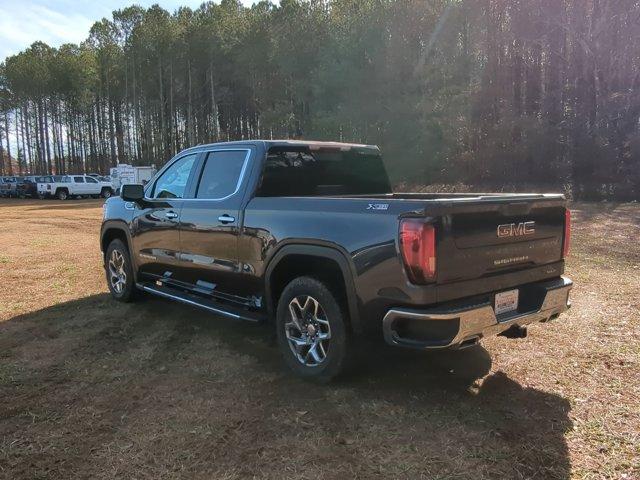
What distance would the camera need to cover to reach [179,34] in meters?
46.0

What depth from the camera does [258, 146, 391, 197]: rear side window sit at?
15.0ft

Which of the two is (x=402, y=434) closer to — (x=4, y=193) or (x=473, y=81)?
(x=473, y=81)

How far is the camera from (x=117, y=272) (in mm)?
6566

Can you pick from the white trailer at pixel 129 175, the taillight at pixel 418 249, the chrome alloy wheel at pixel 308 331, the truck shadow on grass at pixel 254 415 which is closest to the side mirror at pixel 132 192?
the truck shadow on grass at pixel 254 415

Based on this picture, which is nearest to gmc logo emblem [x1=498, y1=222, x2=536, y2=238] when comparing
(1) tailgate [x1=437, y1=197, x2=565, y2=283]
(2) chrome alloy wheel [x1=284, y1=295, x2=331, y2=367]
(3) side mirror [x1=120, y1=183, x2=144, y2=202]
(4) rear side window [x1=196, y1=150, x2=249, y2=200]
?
(1) tailgate [x1=437, y1=197, x2=565, y2=283]

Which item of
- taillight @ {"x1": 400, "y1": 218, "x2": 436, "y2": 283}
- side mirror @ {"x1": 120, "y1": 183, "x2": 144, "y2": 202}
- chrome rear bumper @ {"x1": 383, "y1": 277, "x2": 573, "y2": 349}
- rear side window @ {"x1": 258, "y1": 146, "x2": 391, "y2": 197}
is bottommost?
chrome rear bumper @ {"x1": 383, "y1": 277, "x2": 573, "y2": 349}

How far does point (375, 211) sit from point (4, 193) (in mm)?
44464

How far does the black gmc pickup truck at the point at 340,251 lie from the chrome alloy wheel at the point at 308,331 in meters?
0.01

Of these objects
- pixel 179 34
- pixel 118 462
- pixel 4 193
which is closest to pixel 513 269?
pixel 118 462

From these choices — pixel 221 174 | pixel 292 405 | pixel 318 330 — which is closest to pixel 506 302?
pixel 318 330

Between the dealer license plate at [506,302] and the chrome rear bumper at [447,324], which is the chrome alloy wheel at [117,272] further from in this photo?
the dealer license plate at [506,302]

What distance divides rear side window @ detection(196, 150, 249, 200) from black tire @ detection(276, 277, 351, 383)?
119 centimetres

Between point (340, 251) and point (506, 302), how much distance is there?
118 cm

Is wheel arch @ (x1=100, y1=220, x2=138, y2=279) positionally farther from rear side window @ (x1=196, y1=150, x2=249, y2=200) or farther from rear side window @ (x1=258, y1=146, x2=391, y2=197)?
rear side window @ (x1=258, y1=146, x2=391, y2=197)
